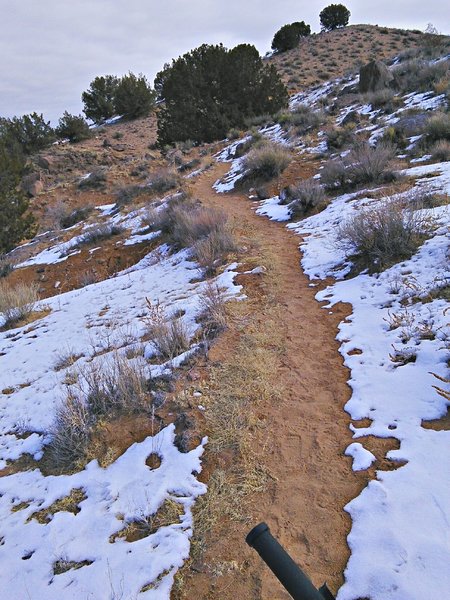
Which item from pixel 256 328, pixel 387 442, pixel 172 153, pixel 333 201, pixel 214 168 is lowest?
pixel 387 442

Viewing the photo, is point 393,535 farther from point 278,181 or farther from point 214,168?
point 214,168

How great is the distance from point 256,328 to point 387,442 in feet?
6.88

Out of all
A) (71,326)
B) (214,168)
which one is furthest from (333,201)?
(214,168)

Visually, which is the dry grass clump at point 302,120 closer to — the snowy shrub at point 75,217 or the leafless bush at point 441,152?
the leafless bush at point 441,152

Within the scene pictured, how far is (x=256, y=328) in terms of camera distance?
4.64 m

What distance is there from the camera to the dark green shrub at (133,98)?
35.1m

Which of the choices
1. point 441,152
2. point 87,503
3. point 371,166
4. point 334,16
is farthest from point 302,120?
point 334,16

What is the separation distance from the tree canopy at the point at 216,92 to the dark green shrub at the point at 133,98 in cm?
1244

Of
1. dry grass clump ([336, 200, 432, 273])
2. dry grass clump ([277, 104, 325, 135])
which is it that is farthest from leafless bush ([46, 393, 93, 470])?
dry grass clump ([277, 104, 325, 135])

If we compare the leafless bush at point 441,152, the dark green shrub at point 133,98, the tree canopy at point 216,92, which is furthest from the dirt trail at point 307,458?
the dark green shrub at point 133,98

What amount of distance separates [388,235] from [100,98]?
38586 millimetres

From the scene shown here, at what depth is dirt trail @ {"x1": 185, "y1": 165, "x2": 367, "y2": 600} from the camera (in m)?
2.17

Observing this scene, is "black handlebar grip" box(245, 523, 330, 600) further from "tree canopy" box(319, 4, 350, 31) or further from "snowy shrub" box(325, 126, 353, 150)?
"tree canopy" box(319, 4, 350, 31)

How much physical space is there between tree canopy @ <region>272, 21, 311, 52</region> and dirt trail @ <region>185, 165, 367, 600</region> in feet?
153
